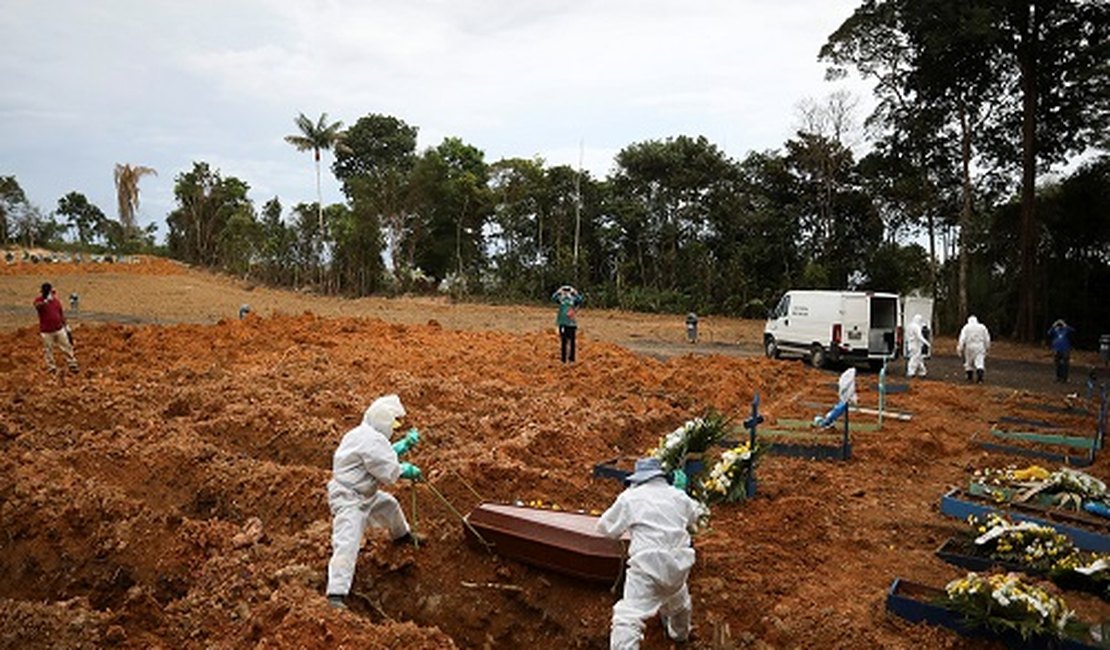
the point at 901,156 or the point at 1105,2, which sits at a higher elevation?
the point at 1105,2

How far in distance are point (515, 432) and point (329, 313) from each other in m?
23.8

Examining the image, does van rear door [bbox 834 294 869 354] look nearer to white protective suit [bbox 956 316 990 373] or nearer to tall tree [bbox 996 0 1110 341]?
white protective suit [bbox 956 316 990 373]

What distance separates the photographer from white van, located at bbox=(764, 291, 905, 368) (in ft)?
60.5

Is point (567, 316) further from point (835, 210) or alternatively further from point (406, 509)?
point (835, 210)

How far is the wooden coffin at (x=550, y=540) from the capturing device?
18.9 ft

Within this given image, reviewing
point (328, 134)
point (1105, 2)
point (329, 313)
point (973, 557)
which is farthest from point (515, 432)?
point (328, 134)

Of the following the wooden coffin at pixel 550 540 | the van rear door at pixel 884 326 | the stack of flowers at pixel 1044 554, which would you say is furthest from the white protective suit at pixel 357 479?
the van rear door at pixel 884 326

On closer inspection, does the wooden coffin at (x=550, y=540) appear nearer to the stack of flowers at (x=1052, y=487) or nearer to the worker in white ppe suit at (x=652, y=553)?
the worker in white ppe suit at (x=652, y=553)

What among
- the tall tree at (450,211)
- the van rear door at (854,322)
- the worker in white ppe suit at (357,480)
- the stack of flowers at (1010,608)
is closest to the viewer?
the stack of flowers at (1010,608)

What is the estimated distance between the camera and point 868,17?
28.0 m

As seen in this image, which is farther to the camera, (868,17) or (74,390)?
(868,17)

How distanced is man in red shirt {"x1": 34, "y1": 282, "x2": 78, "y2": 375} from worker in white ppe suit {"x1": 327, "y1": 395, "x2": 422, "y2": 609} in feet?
33.1

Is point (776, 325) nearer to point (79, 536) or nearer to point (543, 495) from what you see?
point (543, 495)

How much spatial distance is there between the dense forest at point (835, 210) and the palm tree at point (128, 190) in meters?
16.5
